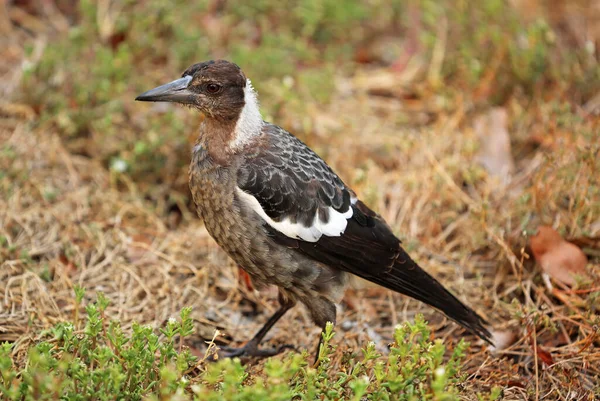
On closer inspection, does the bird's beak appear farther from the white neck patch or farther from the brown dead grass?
the brown dead grass

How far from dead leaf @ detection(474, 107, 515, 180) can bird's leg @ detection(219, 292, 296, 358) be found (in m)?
1.71

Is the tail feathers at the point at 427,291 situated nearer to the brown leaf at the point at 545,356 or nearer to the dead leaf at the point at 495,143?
the brown leaf at the point at 545,356

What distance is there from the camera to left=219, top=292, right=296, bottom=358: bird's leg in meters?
3.47

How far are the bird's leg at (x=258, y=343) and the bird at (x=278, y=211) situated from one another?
202 millimetres

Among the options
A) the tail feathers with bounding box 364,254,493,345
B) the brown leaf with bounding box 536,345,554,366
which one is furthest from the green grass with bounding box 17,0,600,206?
the brown leaf with bounding box 536,345,554,366

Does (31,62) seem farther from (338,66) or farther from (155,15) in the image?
(338,66)

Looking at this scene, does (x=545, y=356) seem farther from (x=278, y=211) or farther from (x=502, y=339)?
A: (x=278, y=211)

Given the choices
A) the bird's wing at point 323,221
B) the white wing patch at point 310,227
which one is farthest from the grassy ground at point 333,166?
the white wing patch at point 310,227

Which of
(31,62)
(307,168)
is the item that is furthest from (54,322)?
(31,62)

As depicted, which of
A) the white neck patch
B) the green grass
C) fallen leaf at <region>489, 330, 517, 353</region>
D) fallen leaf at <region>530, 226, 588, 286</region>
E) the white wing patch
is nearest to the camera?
the white wing patch

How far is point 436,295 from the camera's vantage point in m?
3.27

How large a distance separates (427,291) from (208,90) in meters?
1.38

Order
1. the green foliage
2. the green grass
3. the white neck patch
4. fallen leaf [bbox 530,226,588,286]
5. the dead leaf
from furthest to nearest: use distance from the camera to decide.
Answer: the dead leaf
the green grass
fallen leaf [bbox 530,226,588,286]
the white neck patch
the green foliage

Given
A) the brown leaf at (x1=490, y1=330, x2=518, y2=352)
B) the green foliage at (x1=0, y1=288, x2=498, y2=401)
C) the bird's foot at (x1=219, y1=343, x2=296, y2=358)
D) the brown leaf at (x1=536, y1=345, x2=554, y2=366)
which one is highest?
the green foliage at (x1=0, y1=288, x2=498, y2=401)
